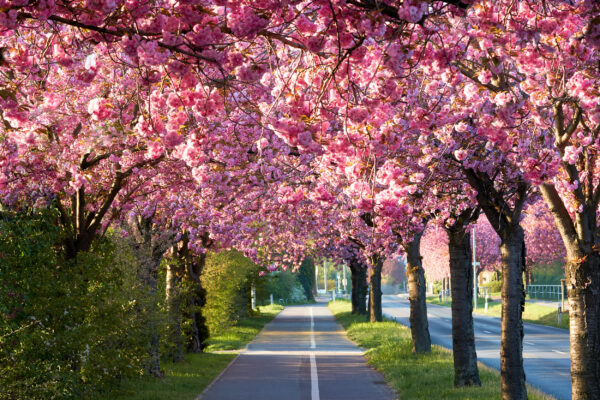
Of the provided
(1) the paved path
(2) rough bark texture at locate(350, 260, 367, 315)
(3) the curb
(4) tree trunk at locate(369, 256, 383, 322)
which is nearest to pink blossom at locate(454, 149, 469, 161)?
(1) the paved path

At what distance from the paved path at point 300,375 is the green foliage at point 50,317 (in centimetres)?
441

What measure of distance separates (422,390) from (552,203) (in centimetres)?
683

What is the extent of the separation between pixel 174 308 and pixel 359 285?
33.7 metres

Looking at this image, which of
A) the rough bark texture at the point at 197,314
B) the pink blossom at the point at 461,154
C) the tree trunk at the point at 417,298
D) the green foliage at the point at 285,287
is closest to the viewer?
the pink blossom at the point at 461,154

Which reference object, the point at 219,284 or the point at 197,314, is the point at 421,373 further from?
the point at 219,284

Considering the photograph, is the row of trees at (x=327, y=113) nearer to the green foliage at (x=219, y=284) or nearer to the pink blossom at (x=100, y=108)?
the pink blossom at (x=100, y=108)

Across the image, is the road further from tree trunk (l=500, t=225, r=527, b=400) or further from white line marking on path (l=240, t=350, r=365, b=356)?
white line marking on path (l=240, t=350, r=365, b=356)

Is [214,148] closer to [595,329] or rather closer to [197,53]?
[595,329]

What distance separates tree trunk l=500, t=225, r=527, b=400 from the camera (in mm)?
12711

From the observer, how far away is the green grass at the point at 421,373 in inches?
609

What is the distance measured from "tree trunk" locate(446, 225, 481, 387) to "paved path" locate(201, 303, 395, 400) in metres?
1.70

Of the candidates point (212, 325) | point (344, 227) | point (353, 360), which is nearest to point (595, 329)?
point (353, 360)

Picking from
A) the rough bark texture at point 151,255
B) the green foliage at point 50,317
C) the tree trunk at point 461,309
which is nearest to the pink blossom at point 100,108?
the green foliage at point 50,317

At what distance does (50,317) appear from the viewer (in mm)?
11969
